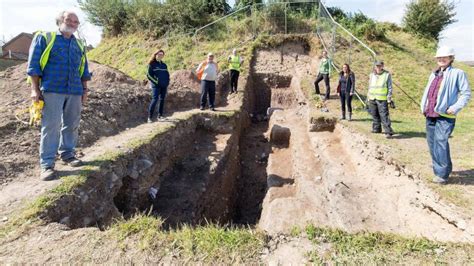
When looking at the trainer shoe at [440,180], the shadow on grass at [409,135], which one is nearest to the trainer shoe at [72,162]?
the trainer shoe at [440,180]

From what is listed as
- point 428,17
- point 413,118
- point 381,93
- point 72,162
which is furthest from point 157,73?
point 428,17

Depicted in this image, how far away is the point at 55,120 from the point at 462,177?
6.06 meters

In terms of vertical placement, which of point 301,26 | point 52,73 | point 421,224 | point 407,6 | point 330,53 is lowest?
point 421,224

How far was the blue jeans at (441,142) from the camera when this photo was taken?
469 centimetres

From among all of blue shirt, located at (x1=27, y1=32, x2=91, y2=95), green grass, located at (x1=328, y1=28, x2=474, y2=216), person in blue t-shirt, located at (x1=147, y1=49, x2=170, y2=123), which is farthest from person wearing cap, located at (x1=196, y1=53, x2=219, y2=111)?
blue shirt, located at (x1=27, y1=32, x2=91, y2=95)

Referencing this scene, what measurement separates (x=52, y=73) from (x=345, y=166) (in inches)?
242

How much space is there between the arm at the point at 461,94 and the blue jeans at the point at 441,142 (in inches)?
8.8

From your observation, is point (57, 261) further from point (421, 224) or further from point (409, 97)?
point (409, 97)

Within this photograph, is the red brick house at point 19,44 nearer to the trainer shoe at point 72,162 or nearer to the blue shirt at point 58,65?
the trainer shoe at point 72,162

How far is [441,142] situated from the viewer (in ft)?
15.5

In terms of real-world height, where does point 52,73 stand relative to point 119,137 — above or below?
above

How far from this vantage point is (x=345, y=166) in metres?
7.57

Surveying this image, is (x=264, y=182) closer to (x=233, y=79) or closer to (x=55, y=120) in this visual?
(x=233, y=79)

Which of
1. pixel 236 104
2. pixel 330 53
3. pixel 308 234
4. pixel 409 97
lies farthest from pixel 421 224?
pixel 330 53
